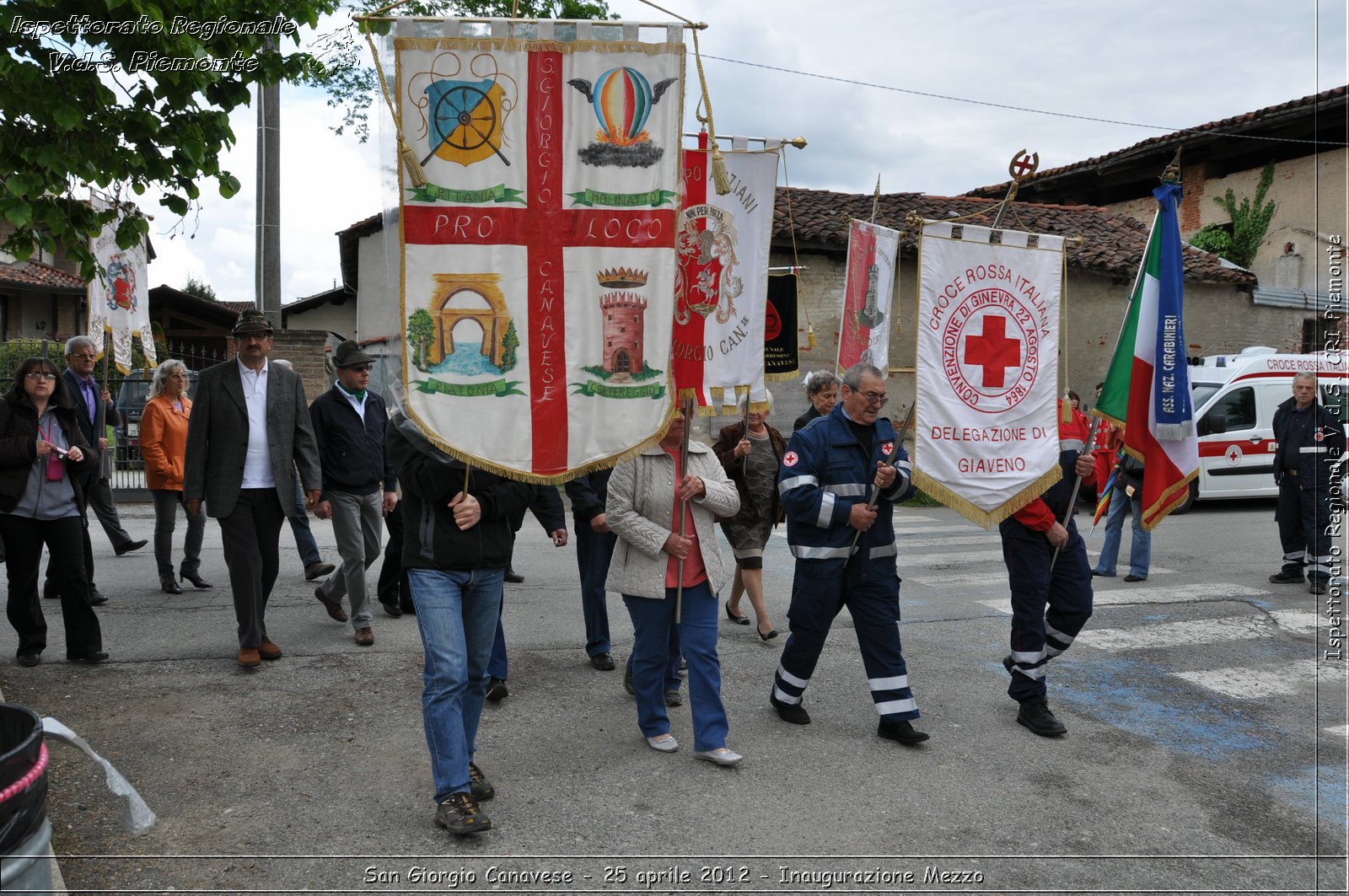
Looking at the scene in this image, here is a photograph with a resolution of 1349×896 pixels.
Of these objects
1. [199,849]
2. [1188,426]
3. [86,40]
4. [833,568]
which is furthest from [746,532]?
[86,40]

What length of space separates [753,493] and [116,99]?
445 centimetres

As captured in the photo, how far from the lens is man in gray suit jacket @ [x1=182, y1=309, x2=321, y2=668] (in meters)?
6.02

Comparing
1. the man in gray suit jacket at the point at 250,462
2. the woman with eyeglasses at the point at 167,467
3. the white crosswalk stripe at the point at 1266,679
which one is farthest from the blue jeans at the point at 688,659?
the woman with eyeglasses at the point at 167,467

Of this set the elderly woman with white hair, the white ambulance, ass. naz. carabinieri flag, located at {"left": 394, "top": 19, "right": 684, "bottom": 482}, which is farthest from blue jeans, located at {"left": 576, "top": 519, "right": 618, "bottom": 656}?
the white ambulance

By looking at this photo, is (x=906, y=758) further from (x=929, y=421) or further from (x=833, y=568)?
(x=929, y=421)

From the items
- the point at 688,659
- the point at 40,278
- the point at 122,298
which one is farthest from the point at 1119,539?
the point at 40,278

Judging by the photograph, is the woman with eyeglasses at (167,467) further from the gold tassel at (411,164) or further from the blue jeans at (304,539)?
the gold tassel at (411,164)

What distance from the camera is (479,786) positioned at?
4211 mm

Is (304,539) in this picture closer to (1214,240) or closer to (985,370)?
(985,370)

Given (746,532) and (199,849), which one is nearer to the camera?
(199,849)

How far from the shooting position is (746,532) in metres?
7.06

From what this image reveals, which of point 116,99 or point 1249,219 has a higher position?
point 1249,219

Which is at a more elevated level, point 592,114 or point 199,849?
point 592,114

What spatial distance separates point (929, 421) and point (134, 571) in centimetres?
732
